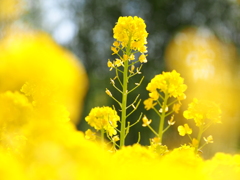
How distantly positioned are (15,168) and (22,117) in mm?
384

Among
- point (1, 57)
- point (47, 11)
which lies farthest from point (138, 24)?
point (47, 11)

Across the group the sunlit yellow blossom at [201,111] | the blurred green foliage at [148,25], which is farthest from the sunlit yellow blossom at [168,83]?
the blurred green foliage at [148,25]

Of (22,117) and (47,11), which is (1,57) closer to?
(22,117)

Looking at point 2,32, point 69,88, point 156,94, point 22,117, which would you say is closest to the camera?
point 69,88

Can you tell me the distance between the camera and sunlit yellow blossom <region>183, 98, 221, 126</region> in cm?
123

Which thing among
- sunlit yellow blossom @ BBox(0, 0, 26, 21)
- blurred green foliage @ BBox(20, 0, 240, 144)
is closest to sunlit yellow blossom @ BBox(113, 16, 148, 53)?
sunlit yellow blossom @ BBox(0, 0, 26, 21)

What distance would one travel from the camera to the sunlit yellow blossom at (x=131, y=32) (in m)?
1.38

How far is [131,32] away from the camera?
1379 mm

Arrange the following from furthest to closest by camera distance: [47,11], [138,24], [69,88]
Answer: [47,11] < [138,24] < [69,88]

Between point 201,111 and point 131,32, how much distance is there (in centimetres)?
35

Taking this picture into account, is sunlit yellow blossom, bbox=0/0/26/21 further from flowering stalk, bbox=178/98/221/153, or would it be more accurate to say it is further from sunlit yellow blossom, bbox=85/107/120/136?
flowering stalk, bbox=178/98/221/153

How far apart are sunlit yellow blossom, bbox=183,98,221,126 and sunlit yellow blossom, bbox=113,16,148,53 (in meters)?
0.28

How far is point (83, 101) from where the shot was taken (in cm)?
894

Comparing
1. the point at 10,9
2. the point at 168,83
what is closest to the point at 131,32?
the point at 168,83
